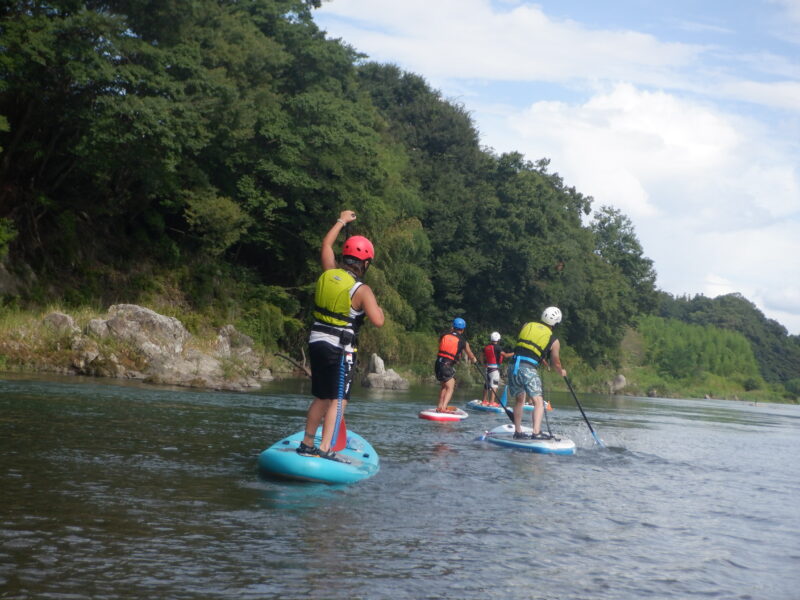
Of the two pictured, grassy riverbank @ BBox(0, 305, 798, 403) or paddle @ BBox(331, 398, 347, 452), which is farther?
grassy riverbank @ BBox(0, 305, 798, 403)

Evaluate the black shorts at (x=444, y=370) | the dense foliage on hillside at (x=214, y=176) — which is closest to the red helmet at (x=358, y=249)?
the black shorts at (x=444, y=370)

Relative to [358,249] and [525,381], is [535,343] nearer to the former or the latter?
[525,381]

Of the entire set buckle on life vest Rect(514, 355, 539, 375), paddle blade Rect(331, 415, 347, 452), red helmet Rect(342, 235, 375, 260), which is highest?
red helmet Rect(342, 235, 375, 260)

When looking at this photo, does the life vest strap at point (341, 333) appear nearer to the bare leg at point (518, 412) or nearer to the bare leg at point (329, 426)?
the bare leg at point (329, 426)

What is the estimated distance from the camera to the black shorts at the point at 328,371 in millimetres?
8234

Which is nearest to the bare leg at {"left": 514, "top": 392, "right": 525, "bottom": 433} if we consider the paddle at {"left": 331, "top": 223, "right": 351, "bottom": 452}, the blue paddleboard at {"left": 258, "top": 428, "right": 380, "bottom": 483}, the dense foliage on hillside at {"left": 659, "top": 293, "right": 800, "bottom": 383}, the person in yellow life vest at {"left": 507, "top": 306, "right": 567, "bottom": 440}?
the person in yellow life vest at {"left": 507, "top": 306, "right": 567, "bottom": 440}

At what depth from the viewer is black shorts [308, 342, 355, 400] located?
27.0ft

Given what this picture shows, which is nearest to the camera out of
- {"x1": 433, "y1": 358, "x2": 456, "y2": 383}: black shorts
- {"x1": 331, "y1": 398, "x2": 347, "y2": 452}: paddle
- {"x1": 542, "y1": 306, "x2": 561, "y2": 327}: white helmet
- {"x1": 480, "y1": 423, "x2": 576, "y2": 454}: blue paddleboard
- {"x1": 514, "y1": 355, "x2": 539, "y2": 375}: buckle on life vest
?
{"x1": 331, "y1": 398, "x2": 347, "y2": 452}: paddle

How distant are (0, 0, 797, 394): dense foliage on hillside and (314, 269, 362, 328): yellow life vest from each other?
1911 centimetres

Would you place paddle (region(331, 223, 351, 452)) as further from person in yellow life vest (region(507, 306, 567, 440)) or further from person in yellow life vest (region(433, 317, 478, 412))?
person in yellow life vest (region(433, 317, 478, 412))

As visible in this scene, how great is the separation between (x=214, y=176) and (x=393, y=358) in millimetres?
10804

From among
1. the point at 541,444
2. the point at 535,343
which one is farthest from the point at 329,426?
the point at 535,343

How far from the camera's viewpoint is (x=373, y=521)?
6.64m

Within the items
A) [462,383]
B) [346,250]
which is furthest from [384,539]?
[462,383]
